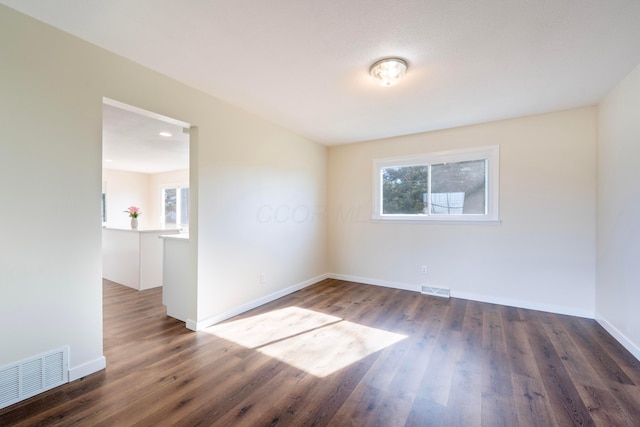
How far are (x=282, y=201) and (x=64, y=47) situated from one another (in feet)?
8.24

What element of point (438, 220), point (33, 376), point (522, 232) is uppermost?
point (438, 220)

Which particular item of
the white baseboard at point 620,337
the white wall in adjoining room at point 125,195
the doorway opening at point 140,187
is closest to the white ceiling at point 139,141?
the doorway opening at point 140,187

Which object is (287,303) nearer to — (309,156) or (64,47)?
(309,156)

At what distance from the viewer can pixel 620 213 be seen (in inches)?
97.6

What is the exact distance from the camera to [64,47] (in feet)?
5.92

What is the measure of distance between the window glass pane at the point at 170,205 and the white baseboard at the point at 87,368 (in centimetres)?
552

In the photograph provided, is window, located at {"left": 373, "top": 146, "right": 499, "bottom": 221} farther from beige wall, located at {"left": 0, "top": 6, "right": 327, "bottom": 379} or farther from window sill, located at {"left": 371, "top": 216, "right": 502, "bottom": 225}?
beige wall, located at {"left": 0, "top": 6, "right": 327, "bottom": 379}

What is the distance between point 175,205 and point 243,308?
4900 millimetres

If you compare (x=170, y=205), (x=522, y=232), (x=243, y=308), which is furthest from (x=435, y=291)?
→ (x=170, y=205)

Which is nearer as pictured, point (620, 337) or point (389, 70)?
point (389, 70)

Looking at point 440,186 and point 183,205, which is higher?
point 440,186

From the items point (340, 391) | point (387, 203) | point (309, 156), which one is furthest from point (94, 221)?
point (387, 203)

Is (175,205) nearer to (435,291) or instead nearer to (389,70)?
(435,291)

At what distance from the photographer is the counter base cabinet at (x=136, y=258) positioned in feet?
13.6
